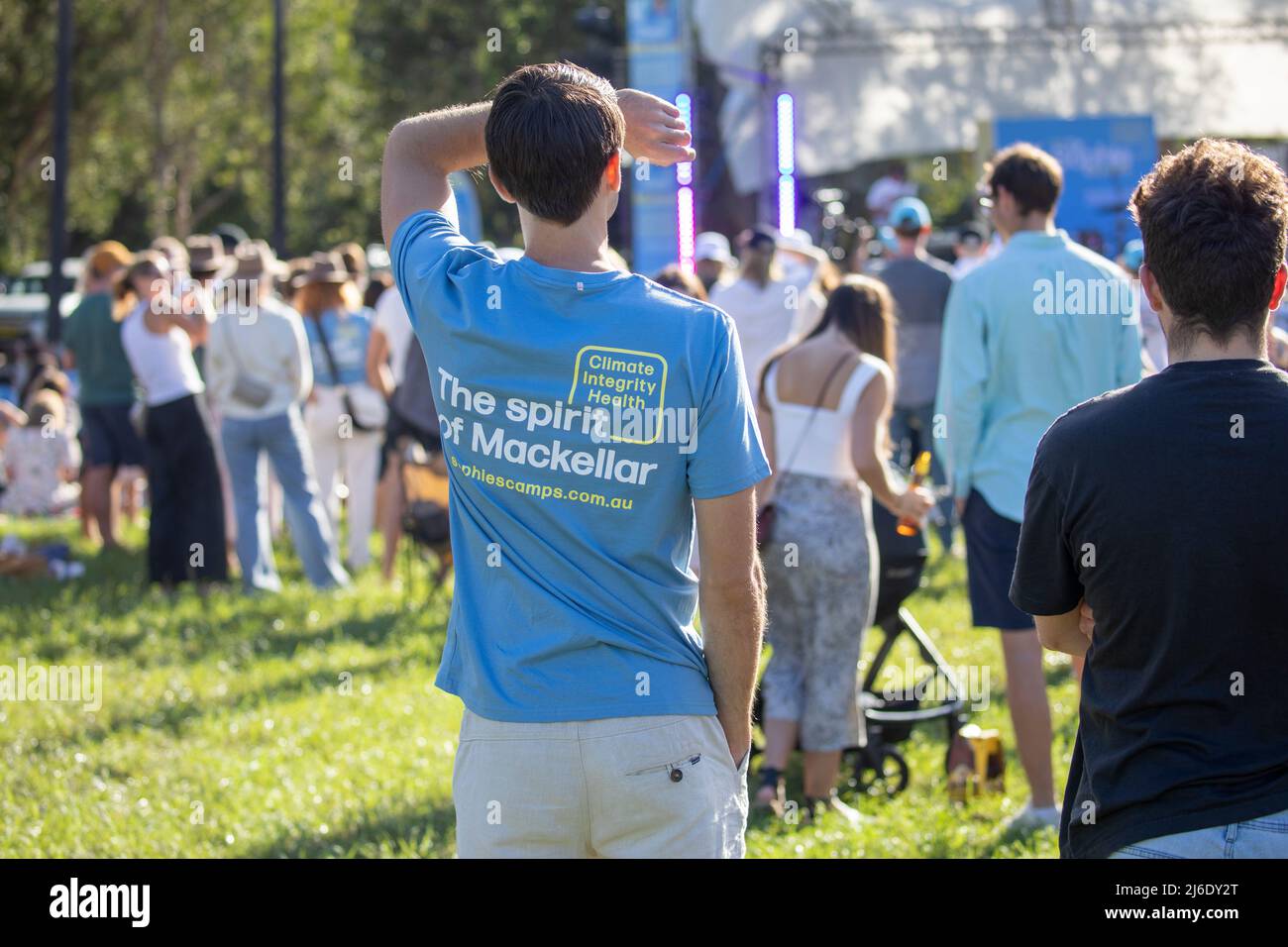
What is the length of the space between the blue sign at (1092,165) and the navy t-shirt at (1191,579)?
453 inches

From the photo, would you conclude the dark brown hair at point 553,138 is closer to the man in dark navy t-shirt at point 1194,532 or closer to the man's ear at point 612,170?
the man's ear at point 612,170

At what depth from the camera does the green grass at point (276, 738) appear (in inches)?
205

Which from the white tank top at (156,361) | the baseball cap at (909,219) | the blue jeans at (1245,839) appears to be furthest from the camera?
the baseball cap at (909,219)

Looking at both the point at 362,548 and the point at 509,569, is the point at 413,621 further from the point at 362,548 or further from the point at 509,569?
the point at 509,569

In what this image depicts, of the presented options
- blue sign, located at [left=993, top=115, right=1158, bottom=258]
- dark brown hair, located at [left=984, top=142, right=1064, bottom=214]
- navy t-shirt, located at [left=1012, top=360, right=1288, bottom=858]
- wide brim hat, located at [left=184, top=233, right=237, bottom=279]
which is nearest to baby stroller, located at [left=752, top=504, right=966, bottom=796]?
dark brown hair, located at [left=984, top=142, right=1064, bottom=214]

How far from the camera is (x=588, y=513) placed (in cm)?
239

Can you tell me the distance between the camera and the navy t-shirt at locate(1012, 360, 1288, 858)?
2.18 meters

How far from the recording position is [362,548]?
10.6 metres

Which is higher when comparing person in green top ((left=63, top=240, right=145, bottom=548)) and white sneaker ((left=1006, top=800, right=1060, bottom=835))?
person in green top ((left=63, top=240, right=145, bottom=548))

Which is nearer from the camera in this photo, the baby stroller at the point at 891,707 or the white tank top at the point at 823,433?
the white tank top at the point at 823,433

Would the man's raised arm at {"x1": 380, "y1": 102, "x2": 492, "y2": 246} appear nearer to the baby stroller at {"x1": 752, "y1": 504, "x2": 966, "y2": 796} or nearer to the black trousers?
the baby stroller at {"x1": 752, "y1": 504, "x2": 966, "y2": 796}

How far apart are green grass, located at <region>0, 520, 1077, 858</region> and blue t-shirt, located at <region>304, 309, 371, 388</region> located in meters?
1.41

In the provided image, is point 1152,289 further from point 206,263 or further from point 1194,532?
point 206,263

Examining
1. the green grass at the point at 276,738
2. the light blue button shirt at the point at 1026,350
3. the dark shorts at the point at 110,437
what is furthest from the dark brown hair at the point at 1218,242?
the dark shorts at the point at 110,437
